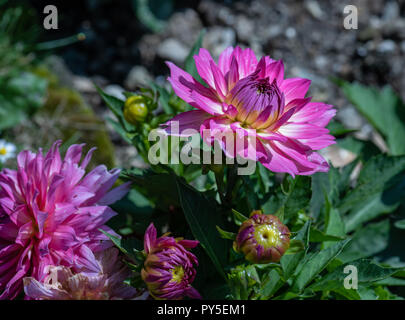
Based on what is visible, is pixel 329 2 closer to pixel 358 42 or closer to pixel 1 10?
pixel 358 42

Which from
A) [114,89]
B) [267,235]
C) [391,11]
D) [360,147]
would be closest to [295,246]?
[267,235]

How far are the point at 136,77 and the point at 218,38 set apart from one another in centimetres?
45

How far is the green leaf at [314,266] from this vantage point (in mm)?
822

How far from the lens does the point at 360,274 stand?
85cm

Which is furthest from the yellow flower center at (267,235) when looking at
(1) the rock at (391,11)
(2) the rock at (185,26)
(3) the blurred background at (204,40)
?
(1) the rock at (391,11)

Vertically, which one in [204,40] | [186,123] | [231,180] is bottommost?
[231,180]

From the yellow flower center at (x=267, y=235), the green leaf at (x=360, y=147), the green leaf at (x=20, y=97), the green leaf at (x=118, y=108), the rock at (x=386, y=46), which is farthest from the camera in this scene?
the rock at (x=386, y=46)


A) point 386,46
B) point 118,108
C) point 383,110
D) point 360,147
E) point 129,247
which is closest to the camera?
point 129,247

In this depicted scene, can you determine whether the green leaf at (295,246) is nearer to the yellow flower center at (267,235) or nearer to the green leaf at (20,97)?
the yellow flower center at (267,235)

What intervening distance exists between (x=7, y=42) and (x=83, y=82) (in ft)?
1.25

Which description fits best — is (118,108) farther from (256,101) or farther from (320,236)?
(320,236)

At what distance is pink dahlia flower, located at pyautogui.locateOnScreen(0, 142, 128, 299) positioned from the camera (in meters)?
0.82

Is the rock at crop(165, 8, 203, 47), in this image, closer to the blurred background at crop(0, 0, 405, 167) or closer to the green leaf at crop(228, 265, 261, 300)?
the blurred background at crop(0, 0, 405, 167)

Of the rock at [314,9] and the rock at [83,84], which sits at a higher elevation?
the rock at [314,9]
